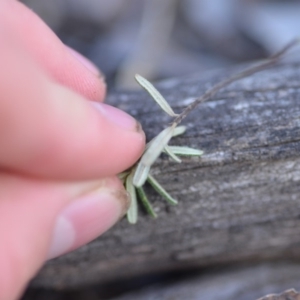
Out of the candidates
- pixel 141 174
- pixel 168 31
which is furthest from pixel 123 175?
pixel 168 31

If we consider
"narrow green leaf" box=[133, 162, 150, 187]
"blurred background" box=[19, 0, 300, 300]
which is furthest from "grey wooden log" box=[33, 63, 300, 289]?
"blurred background" box=[19, 0, 300, 300]

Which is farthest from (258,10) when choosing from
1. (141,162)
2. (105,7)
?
(141,162)

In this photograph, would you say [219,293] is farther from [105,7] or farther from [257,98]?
[105,7]

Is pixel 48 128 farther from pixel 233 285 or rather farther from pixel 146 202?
pixel 233 285

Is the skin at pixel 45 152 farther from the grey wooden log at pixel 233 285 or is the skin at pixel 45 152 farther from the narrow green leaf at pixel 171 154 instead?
the grey wooden log at pixel 233 285

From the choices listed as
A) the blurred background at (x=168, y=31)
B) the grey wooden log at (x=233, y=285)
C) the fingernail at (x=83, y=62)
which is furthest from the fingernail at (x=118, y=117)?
the blurred background at (x=168, y=31)
